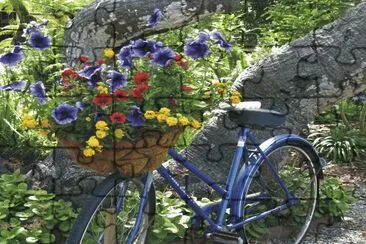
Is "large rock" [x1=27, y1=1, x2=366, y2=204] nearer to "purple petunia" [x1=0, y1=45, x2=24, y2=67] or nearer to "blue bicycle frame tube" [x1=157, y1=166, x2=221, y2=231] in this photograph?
"blue bicycle frame tube" [x1=157, y1=166, x2=221, y2=231]

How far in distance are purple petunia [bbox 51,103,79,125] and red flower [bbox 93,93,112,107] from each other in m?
0.11

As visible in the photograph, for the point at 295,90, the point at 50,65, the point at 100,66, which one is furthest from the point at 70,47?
the point at 100,66

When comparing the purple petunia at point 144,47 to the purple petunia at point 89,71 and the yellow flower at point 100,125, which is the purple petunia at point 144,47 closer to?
the purple petunia at point 89,71

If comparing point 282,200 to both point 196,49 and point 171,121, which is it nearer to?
point 196,49

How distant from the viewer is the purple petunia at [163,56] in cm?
398

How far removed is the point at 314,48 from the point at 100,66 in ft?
7.83

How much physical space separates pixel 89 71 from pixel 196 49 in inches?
25.3

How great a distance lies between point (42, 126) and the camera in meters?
3.83

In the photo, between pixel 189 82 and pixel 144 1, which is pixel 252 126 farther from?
pixel 144 1

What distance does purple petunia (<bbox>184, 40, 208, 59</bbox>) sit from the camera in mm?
4176

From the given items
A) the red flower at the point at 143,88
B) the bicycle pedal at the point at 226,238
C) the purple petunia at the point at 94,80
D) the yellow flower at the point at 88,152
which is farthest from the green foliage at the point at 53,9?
the yellow flower at the point at 88,152

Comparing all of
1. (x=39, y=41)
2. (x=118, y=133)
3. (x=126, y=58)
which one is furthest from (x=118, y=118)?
(x=39, y=41)

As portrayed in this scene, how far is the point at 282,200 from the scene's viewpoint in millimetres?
5102

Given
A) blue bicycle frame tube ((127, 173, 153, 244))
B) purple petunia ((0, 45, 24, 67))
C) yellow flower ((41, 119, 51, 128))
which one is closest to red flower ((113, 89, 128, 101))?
yellow flower ((41, 119, 51, 128))
